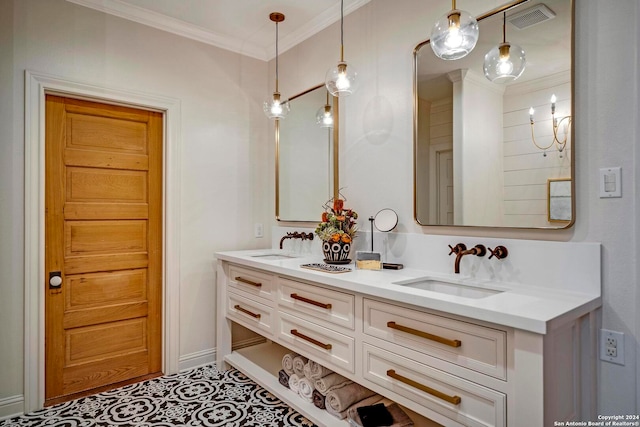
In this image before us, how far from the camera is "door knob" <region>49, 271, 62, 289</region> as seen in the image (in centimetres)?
246

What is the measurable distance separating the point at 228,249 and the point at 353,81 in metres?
1.74

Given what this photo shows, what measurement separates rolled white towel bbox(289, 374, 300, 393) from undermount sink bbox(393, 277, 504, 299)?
38.9 inches

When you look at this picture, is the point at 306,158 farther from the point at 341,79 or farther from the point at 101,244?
the point at 101,244

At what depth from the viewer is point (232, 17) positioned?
282 cm

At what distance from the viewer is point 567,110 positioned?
5.32 ft

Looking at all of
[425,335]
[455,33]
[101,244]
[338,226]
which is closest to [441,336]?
[425,335]

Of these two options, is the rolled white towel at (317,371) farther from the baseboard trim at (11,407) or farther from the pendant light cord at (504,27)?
the pendant light cord at (504,27)

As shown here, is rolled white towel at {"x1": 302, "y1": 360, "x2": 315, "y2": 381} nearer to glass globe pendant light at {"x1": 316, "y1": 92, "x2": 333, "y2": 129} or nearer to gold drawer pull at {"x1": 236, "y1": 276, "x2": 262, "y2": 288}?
gold drawer pull at {"x1": 236, "y1": 276, "x2": 262, "y2": 288}

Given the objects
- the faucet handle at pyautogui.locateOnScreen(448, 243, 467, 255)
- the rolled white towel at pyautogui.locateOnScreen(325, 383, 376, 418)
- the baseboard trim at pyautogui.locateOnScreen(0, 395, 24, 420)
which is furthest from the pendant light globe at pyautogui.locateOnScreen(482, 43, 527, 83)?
the baseboard trim at pyautogui.locateOnScreen(0, 395, 24, 420)

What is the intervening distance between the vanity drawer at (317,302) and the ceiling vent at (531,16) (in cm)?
147

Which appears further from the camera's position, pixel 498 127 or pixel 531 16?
pixel 498 127

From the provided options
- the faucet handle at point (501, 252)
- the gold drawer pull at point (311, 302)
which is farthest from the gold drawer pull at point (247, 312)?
the faucet handle at point (501, 252)

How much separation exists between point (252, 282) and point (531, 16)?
2073mm

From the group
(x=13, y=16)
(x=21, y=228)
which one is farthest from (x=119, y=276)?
(x=13, y=16)
